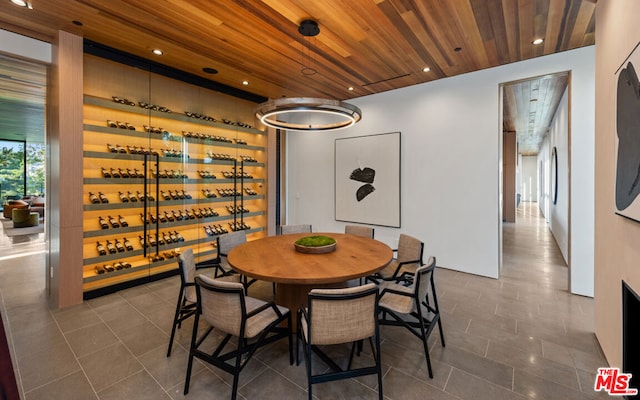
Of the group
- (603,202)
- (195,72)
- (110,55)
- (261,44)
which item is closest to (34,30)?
(110,55)

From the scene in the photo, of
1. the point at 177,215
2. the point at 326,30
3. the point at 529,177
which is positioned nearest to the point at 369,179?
the point at 326,30

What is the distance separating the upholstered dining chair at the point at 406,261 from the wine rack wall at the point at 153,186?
10.6 ft

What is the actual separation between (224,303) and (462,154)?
4.24 metres

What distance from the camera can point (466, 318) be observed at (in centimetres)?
298

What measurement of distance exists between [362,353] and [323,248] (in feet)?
3.26

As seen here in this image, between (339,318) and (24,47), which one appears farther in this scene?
(24,47)

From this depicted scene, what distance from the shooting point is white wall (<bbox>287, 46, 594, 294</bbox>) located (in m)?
3.61

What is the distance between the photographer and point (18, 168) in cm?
1098

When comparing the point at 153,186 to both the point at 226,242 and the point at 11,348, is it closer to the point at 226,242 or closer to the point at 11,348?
the point at 226,242

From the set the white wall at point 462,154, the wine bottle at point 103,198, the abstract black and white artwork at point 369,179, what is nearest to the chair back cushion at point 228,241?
the wine bottle at point 103,198

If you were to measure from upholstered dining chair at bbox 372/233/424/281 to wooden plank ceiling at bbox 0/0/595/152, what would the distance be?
2.46m

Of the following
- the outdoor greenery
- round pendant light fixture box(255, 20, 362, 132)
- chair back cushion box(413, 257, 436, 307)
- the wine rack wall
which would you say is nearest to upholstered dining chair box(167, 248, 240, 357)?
round pendant light fixture box(255, 20, 362, 132)

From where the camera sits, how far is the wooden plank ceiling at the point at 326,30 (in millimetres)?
2746

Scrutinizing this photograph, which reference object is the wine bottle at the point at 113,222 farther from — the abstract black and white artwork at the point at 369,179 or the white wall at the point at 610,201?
the white wall at the point at 610,201
